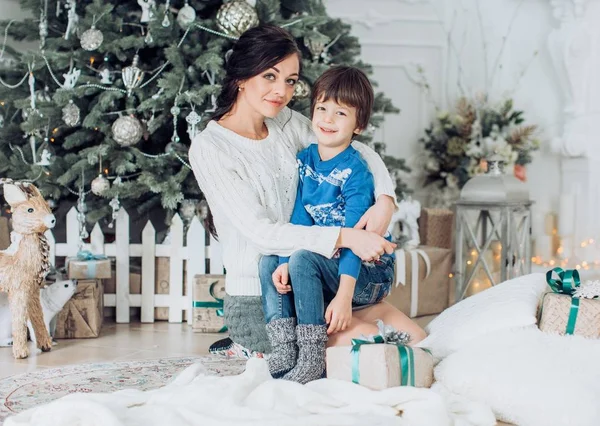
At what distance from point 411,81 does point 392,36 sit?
0.86 feet

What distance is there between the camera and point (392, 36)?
4.68m

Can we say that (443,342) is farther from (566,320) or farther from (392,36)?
(392,36)

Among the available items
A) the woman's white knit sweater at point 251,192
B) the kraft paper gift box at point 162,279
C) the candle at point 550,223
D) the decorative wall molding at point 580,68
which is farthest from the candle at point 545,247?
the woman's white knit sweater at point 251,192

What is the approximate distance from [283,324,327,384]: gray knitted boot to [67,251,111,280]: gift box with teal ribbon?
1.31 meters

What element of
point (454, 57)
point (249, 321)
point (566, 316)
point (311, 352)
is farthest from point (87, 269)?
point (454, 57)

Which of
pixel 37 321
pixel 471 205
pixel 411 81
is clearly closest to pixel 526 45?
pixel 411 81

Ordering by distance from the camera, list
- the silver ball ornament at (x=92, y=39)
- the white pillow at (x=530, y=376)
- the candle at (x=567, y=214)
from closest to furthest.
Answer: the white pillow at (x=530, y=376) < the silver ball ornament at (x=92, y=39) < the candle at (x=567, y=214)

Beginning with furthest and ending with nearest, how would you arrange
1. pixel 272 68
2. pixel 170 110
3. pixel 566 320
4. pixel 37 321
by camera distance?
pixel 170 110, pixel 37 321, pixel 272 68, pixel 566 320

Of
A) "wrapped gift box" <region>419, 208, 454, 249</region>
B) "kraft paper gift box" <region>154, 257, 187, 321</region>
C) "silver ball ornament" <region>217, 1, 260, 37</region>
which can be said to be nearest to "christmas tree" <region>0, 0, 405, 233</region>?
"silver ball ornament" <region>217, 1, 260, 37</region>

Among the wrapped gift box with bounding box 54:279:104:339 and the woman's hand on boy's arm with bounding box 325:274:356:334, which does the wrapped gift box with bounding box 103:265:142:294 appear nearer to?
the wrapped gift box with bounding box 54:279:104:339

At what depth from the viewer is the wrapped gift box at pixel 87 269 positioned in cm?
336

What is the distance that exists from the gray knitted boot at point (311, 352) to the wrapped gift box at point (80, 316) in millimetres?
1220

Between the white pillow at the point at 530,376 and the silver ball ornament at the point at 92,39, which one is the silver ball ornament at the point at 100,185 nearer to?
the silver ball ornament at the point at 92,39

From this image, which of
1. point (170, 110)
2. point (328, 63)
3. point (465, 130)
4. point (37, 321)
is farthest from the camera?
point (465, 130)
